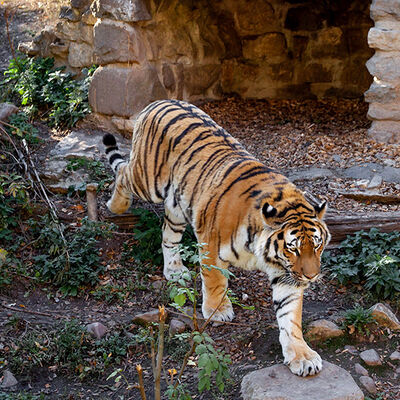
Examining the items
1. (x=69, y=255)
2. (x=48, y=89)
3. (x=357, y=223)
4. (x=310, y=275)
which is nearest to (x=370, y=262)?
(x=357, y=223)

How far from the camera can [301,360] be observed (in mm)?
3789

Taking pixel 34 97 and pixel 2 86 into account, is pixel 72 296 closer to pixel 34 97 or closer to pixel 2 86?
pixel 34 97

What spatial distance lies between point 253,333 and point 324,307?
0.70m

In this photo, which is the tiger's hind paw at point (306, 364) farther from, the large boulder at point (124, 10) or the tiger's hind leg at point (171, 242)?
the large boulder at point (124, 10)

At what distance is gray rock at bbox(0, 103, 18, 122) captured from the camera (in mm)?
7101

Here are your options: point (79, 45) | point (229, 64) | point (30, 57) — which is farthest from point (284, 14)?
point (30, 57)

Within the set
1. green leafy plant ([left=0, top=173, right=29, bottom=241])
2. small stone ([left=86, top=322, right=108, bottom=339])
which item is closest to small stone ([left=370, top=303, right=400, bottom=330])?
small stone ([left=86, top=322, right=108, bottom=339])

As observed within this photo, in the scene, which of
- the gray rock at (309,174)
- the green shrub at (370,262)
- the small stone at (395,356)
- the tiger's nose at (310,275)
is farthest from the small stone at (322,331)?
the gray rock at (309,174)

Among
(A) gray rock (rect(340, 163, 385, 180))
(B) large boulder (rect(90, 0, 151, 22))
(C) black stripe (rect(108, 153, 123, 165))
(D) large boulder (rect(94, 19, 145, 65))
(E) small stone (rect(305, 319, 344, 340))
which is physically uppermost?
(B) large boulder (rect(90, 0, 151, 22))

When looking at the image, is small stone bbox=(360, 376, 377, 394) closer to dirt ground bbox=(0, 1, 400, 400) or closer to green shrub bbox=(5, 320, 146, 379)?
dirt ground bbox=(0, 1, 400, 400)

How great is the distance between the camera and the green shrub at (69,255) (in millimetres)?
5281

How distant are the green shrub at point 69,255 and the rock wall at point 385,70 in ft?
10.8

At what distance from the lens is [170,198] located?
5.29m

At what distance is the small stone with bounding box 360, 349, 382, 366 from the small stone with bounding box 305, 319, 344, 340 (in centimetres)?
24
